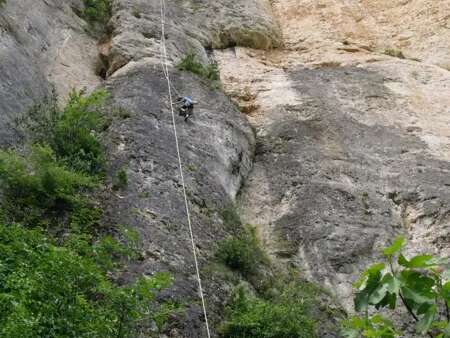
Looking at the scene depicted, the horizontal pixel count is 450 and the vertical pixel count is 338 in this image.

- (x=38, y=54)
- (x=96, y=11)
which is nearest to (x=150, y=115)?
(x=38, y=54)

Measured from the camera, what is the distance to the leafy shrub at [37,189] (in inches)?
323

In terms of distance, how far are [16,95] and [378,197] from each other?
249 inches

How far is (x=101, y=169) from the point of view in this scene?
31.7ft

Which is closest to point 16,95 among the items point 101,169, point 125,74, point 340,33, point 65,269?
point 101,169

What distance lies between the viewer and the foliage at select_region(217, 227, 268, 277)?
8992 mm

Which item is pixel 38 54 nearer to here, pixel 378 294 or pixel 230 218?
pixel 230 218

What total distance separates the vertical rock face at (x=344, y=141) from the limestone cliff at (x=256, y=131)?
0.03 m

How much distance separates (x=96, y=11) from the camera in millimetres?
15367

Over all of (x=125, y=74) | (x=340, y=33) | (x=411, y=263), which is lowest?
(x=340, y=33)

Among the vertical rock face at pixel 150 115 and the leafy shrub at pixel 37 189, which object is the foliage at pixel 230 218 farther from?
the leafy shrub at pixel 37 189

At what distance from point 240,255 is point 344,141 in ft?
16.2

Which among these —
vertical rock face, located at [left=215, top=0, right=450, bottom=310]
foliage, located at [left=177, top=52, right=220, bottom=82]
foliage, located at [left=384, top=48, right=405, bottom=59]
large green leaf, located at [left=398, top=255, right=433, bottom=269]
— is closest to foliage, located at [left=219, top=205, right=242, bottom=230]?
vertical rock face, located at [left=215, top=0, right=450, bottom=310]

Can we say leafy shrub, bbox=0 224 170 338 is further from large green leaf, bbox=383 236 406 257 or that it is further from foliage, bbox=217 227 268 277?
foliage, bbox=217 227 268 277

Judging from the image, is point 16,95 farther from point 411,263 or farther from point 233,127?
point 411,263
